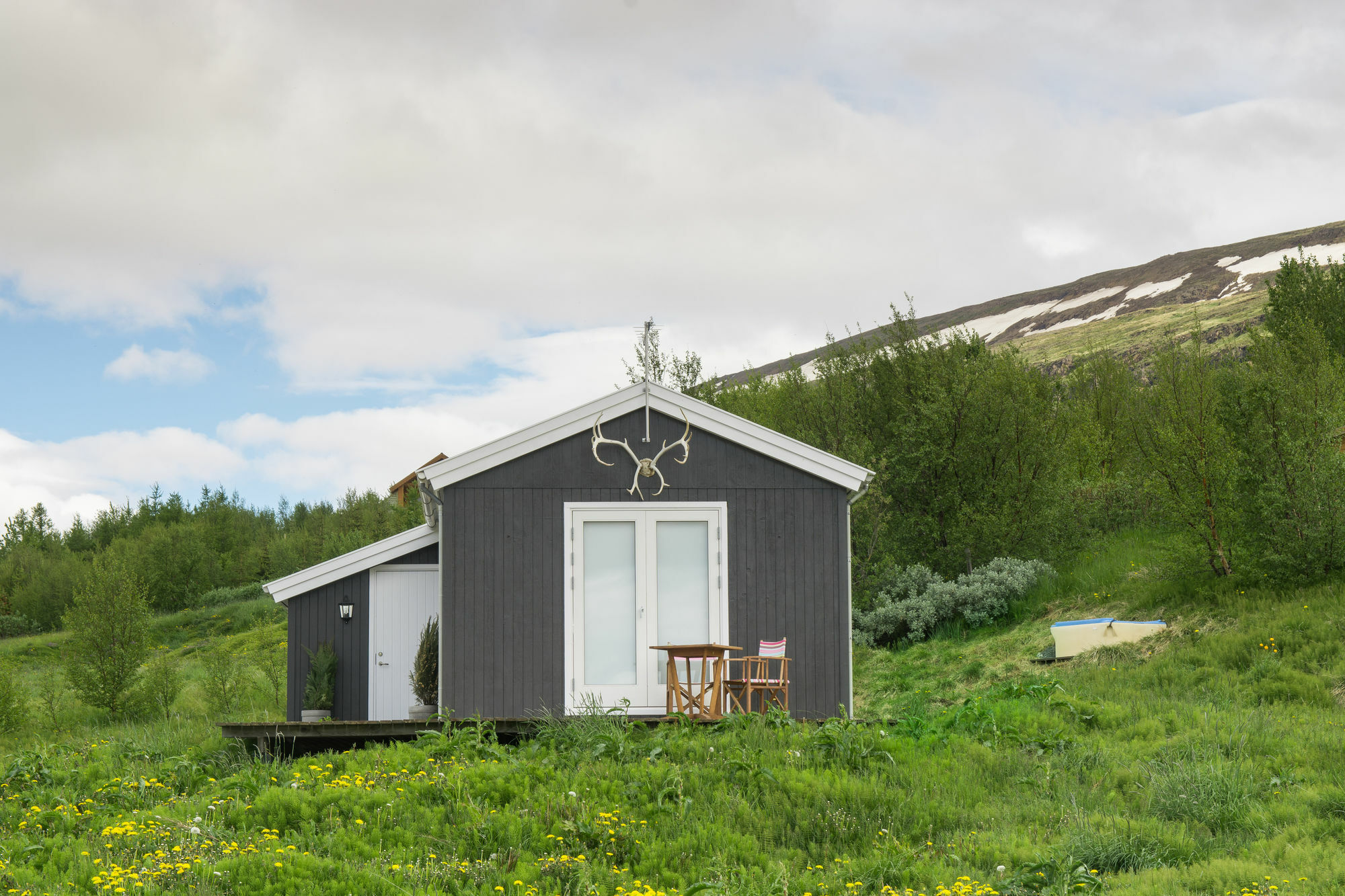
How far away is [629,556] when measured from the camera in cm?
950

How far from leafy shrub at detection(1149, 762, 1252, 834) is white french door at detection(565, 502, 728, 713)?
4027mm

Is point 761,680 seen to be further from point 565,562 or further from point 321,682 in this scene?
point 321,682

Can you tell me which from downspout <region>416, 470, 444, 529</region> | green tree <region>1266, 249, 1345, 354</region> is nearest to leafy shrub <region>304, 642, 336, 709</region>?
downspout <region>416, 470, 444, 529</region>

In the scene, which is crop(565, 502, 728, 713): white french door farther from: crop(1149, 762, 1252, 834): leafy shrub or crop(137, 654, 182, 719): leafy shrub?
crop(137, 654, 182, 719): leafy shrub

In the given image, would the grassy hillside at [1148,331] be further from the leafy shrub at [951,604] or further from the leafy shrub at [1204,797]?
the leafy shrub at [1204,797]

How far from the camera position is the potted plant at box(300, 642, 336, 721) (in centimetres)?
1134

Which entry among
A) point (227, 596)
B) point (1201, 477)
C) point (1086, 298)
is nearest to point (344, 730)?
point (1201, 477)

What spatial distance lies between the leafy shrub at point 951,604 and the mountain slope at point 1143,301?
34261 mm

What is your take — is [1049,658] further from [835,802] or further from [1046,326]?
[1046,326]

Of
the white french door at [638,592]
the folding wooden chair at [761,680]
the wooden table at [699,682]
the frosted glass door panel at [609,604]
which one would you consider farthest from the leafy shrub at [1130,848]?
the frosted glass door panel at [609,604]

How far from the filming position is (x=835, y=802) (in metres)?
6.48

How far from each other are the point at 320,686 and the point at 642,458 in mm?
4910

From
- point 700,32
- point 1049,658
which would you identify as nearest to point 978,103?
point 700,32

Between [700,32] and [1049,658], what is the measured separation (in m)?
10.0
